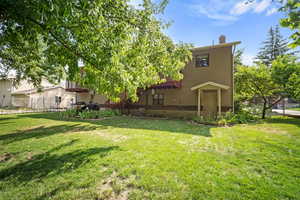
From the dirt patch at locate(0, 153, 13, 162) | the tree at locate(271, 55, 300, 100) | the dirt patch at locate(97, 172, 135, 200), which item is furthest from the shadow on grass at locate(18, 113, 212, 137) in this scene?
the tree at locate(271, 55, 300, 100)

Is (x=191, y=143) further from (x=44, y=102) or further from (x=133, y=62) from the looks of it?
(x=44, y=102)

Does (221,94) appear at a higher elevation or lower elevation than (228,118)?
higher

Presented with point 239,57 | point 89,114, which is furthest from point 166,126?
point 239,57

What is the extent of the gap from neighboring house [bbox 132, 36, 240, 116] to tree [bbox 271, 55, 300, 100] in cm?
417

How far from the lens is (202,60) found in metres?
11.7

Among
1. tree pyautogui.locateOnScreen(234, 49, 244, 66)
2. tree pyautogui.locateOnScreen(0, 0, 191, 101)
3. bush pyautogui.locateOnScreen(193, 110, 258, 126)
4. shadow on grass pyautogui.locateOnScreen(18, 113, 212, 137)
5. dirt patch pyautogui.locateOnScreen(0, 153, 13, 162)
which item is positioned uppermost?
tree pyautogui.locateOnScreen(234, 49, 244, 66)

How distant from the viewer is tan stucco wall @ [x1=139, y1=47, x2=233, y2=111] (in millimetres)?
10648

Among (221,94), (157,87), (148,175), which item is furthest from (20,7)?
(221,94)

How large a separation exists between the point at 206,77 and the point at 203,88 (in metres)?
1.46

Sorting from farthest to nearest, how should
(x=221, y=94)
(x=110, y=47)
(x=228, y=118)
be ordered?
(x=221, y=94) < (x=228, y=118) < (x=110, y=47)

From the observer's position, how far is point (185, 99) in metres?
12.1

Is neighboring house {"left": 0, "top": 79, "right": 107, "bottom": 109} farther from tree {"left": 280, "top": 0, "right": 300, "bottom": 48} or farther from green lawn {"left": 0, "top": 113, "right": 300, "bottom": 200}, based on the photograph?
tree {"left": 280, "top": 0, "right": 300, "bottom": 48}

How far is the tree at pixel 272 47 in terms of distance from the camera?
98.8ft

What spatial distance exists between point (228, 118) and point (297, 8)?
27.5 feet
